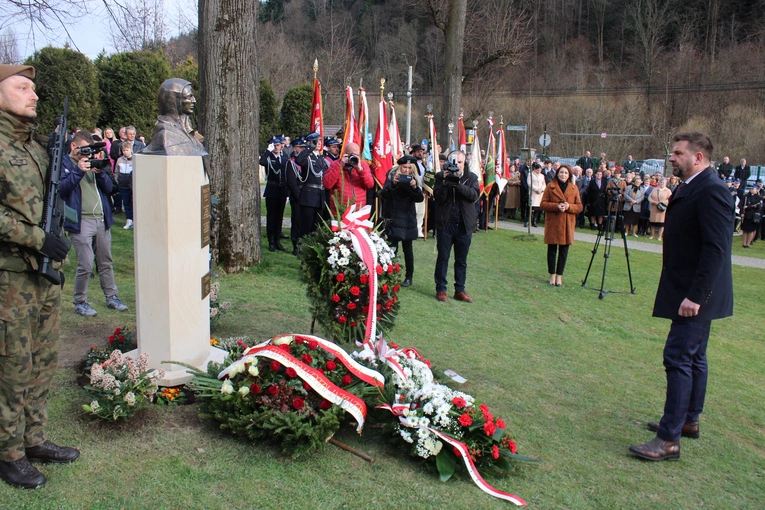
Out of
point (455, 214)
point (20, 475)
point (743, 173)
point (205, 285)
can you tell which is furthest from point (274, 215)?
point (743, 173)

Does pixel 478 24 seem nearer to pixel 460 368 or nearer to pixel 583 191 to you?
pixel 583 191

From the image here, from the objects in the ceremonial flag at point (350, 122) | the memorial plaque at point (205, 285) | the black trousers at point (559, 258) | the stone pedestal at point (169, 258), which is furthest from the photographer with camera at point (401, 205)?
the stone pedestal at point (169, 258)

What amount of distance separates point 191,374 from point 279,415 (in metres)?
1.14

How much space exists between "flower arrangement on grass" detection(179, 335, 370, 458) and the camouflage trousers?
1052mm

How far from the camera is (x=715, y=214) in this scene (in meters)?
4.39

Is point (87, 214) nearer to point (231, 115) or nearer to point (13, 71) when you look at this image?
point (231, 115)

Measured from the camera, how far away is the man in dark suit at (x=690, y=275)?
440cm

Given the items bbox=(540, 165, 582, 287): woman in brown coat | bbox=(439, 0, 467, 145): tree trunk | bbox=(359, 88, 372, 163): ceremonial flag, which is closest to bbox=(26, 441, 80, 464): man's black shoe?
bbox=(540, 165, 582, 287): woman in brown coat

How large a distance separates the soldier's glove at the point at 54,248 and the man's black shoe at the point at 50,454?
121cm

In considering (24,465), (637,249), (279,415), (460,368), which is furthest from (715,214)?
(637,249)

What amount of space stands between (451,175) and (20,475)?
6.44 m

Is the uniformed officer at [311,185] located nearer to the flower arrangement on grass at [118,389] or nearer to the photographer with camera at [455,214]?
the photographer with camera at [455,214]

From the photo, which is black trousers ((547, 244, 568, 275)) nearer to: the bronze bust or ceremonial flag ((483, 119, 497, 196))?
the bronze bust

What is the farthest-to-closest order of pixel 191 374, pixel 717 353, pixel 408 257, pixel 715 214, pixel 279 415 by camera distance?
pixel 408 257 < pixel 717 353 < pixel 191 374 < pixel 715 214 < pixel 279 415
